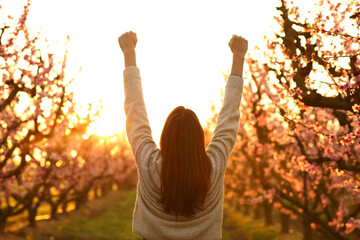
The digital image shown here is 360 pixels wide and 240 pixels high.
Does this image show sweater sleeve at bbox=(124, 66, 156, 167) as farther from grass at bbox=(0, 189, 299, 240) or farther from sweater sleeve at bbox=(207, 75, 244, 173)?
grass at bbox=(0, 189, 299, 240)

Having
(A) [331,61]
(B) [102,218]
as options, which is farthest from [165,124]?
(B) [102,218]

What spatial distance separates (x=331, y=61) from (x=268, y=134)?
7.33 meters

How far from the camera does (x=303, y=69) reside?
640cm

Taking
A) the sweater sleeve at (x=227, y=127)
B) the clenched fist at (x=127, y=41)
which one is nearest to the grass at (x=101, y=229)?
the clenched fist at (x=127, y=41)

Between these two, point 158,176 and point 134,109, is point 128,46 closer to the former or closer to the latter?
point 134,109

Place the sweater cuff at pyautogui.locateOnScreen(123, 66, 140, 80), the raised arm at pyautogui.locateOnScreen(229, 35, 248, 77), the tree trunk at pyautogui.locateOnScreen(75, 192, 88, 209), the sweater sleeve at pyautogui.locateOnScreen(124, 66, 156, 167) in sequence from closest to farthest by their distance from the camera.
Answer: the sweater sleeve at pyautogui.locateOnScreen(124, 66, 156, 167) < the sweater cuff at pyautogui.locateOnScreen(123, 66, 140, 80) < the raised arm at pyautogui.locateOnScreen(229, 35, 248, 77) < the tree trunk at pyautogui.locateOnScreen(75, 192, 88, 209)

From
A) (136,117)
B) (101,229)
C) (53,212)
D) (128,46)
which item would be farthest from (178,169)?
(53,212)

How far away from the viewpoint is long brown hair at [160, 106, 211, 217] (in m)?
2.12

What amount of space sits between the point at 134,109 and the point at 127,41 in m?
0.46

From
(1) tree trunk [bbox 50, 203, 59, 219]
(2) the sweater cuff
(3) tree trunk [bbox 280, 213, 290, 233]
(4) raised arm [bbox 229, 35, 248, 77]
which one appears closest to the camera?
(2) the sweater cuff

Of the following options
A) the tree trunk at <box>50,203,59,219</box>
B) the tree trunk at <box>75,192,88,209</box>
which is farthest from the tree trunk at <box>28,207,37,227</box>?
the tree trunk at <box>75,192,88,209</box>

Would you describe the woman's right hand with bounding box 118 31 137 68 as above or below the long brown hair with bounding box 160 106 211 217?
above

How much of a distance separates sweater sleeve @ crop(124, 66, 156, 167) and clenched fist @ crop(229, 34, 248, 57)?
1.99 feet

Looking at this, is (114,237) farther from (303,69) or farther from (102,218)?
(303,69)
